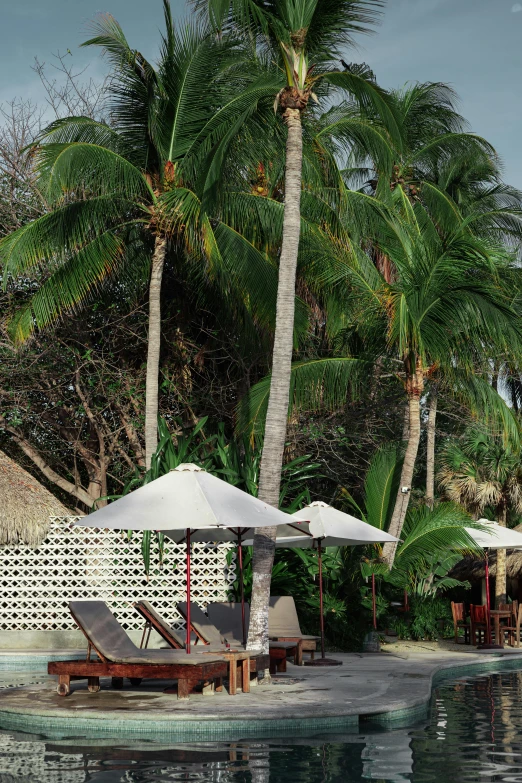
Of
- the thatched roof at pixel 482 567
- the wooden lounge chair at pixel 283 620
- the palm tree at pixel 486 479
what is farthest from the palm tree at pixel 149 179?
the thatched roof at pixel 482 567

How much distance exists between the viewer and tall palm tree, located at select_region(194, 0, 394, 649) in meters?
10.5

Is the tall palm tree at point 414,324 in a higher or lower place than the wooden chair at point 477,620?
higher

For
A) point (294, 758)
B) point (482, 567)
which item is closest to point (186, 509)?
point (294, 758)

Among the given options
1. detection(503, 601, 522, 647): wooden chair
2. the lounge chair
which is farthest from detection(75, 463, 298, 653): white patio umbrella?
detection(503, 601, 522, 647): wooden chair

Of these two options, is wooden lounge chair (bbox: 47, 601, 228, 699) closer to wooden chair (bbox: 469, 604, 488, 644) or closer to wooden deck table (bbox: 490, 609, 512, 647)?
wooden chair (bbox: 469, 604, 488, 644)

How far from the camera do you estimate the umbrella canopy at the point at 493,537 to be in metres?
16.4

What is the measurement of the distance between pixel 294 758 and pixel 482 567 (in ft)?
57.3

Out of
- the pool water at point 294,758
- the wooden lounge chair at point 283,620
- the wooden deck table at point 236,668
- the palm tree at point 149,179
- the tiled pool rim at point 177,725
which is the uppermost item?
the palm tree at point 149,179

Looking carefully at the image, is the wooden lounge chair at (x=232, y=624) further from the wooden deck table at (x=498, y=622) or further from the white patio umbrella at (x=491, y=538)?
the wooden deck table at (x=498, y=622)

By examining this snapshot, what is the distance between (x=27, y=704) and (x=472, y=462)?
53.7 feet

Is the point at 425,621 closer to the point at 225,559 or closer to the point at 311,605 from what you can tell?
the point at 311,605

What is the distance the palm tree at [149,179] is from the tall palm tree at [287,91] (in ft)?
13.2

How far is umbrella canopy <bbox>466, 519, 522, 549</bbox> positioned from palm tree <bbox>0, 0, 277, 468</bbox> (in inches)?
202

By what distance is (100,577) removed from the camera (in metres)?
15.3
